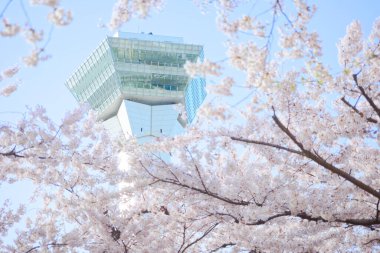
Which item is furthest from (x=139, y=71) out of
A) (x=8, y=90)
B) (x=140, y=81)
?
(x=8, y=90)

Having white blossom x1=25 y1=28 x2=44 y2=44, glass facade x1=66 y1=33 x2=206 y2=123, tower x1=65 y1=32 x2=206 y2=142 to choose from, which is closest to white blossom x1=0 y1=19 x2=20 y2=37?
white blossom x1=25 y1=28 x2=44 y2=44

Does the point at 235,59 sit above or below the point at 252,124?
below

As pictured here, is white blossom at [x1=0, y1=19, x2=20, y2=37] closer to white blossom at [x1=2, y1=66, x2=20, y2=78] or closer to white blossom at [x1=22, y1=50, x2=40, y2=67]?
white blossom at [x1=22, y1=50, x2=40, y2=67]

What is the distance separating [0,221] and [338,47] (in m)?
9.94

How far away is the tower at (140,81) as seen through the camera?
62812mm

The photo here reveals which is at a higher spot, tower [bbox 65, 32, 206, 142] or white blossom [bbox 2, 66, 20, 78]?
tower [bbox 65, 32, 206, 142]

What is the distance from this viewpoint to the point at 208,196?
8.08 meters

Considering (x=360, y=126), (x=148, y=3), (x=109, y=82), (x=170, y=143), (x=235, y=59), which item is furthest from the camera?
(x=109, y=82)

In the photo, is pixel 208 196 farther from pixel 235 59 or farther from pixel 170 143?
pixel 235 59

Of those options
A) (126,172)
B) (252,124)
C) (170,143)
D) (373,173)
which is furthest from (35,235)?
(373,173)

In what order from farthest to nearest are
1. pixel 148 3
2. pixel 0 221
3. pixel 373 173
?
1. pixel 0 221
2. pixel 373 173
3. pixel 148 3

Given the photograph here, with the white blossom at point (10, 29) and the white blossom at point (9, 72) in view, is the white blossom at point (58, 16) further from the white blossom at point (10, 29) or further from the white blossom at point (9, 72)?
the white blossom at point (9, 72)

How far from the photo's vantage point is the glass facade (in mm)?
62688

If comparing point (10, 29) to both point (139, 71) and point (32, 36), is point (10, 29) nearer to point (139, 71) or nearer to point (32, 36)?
point (32, 36)
